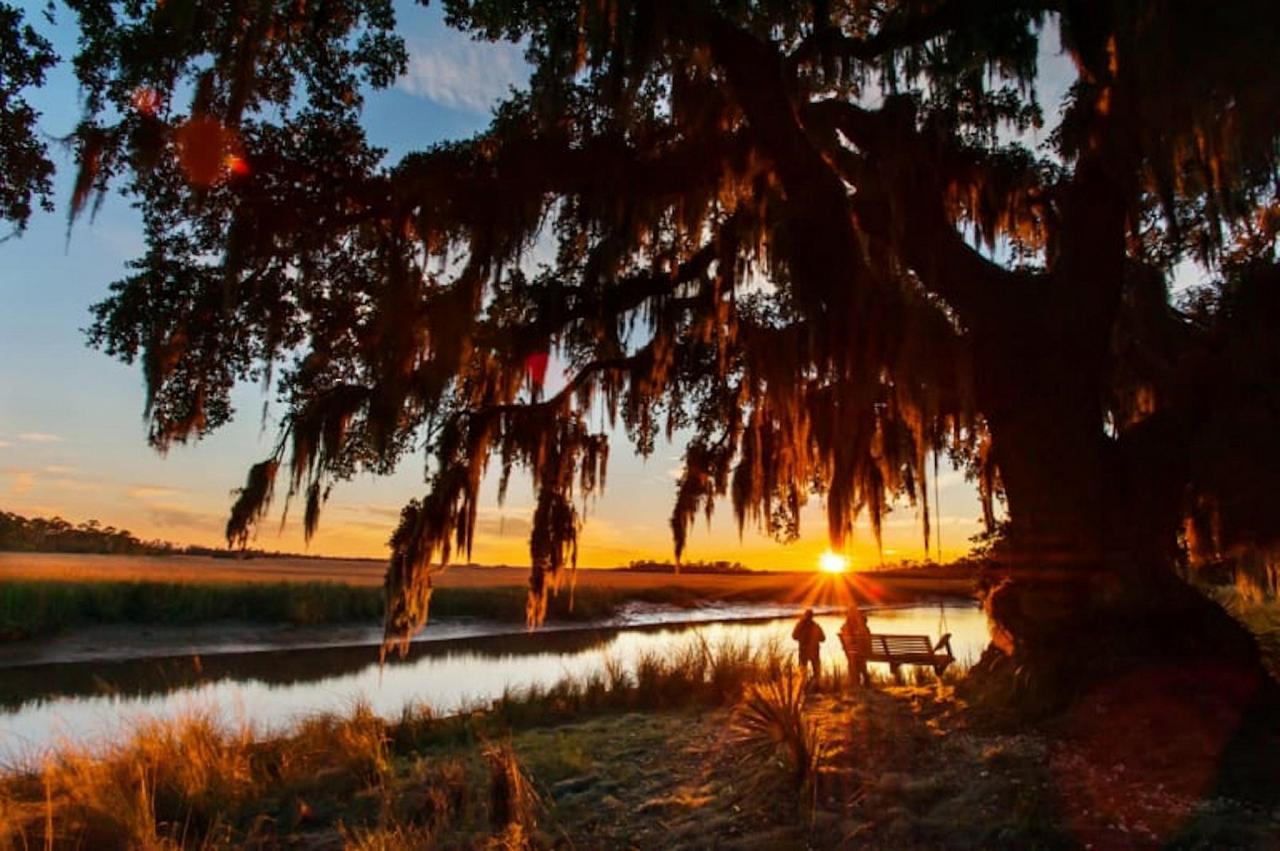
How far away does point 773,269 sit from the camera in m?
7.77

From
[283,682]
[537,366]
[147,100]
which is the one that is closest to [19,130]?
[147,100]

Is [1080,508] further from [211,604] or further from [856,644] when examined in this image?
[211,604]

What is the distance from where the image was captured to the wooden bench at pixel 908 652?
1218 centimetres

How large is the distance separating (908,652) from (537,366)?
23.0 ft

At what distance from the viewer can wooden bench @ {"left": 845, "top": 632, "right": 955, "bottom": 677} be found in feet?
40.0

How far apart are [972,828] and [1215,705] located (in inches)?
96.8

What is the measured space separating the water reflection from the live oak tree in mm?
3044

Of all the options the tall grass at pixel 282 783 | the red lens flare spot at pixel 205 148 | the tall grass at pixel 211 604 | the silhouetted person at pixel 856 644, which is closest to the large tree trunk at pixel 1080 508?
the tall grass at pixel 282 783

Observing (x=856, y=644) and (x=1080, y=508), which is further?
(x=856, y=644)

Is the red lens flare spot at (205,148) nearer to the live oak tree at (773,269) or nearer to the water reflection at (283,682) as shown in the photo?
the live oak tree at (773,269)

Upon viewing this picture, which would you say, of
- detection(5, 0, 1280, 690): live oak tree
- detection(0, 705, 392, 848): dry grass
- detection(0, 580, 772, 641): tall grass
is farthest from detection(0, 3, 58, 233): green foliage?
detection(0, 580, 772, 641): tall grass

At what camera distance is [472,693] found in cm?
1548

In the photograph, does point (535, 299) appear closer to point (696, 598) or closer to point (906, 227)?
point (906, 227)

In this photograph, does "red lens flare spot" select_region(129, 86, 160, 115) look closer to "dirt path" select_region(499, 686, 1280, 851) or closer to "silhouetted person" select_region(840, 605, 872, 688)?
"dirt path" select_region(499, 686, 1280, 851)
